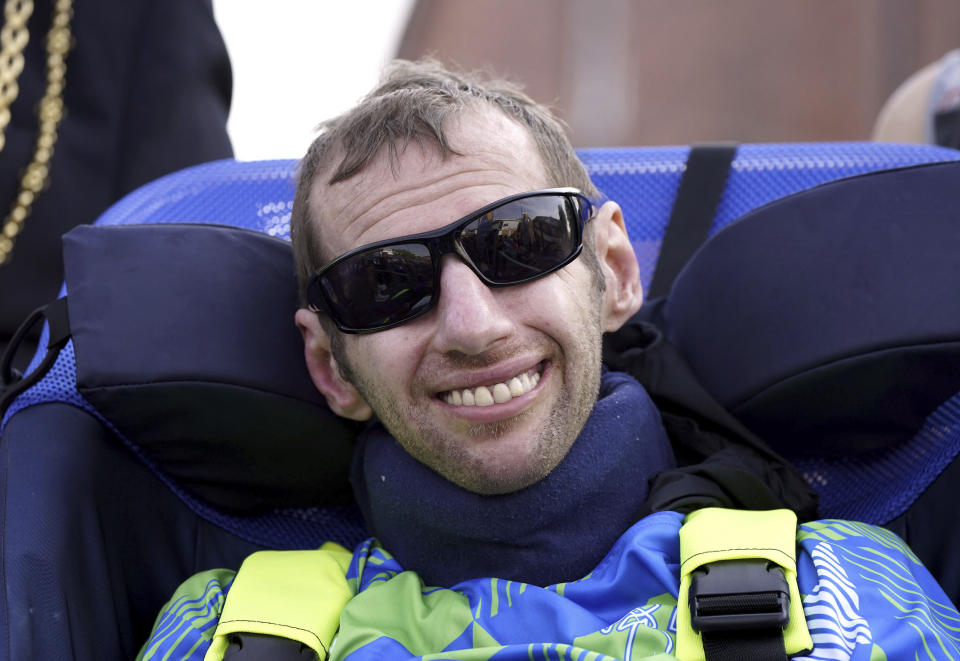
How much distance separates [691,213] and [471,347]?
0.64m

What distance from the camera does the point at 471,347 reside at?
1207mm

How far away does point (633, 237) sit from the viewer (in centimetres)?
172

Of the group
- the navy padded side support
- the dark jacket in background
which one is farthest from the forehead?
the dark jacket in background

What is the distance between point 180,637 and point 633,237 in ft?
3.09

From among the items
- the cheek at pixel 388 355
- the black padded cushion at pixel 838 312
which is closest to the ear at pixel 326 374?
the cheek at pixel 388 355

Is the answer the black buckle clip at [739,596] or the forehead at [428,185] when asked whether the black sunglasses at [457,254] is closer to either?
the forehead at [428,185]

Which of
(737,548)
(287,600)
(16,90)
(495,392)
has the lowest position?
(287,600)

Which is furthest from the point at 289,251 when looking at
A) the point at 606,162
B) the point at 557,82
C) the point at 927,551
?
the point at 557,82

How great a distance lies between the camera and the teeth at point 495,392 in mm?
1234

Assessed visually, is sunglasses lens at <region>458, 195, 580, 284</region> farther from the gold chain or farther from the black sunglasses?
the gold chain

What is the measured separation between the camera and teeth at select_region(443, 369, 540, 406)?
123 cm

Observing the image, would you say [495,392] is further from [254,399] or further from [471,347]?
[254,399]

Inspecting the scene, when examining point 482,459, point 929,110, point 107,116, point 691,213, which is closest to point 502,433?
point 482,459

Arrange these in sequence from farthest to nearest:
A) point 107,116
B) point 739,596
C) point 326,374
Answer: point 107,116, point 326,374, point 739,596
